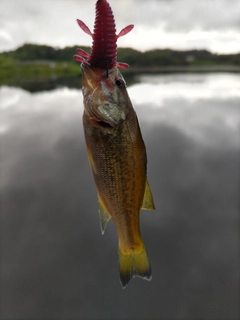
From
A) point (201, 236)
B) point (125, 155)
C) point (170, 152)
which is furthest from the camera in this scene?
point (170, 152)

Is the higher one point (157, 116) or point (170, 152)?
point (157, 116)

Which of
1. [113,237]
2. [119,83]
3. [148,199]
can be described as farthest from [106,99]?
[113,237]

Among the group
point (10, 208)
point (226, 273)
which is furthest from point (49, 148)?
point (226, 273)

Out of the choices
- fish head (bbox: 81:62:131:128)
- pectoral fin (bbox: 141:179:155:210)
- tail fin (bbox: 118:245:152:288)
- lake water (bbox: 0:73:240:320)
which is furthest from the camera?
lake water (bbox: 0:73:240:320)

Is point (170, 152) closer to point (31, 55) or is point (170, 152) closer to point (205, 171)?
point (205, 171)

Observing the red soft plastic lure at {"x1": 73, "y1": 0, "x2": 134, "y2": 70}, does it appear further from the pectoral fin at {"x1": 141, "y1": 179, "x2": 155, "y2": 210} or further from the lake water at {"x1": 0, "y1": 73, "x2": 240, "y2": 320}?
the lake water at {"x1": 0, "y1": 73, "x2": 240, "y2": 320}

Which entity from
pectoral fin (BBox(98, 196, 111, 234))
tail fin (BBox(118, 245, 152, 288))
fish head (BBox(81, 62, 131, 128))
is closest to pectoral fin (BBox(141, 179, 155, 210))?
pectoral fin (BBox(98, 196, 111, 234))

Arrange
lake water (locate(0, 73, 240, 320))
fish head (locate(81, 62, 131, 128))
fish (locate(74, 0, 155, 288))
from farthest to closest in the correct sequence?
lake water (locate(0, 73, 240, 320)), fish head (locate(81, 62, 131, 128)), fish (locate(74, 0, 155, 288))
